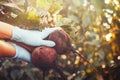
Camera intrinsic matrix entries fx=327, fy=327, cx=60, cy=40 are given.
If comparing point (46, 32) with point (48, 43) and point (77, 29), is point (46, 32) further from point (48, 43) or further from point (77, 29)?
point (77, 29)

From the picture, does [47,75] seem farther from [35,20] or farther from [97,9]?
[97,9]

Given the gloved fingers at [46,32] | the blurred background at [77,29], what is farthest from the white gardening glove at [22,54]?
the gloved fingers at [46,32]

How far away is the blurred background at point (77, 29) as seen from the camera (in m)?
2.04

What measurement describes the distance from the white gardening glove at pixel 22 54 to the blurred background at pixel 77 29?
0.03 meters

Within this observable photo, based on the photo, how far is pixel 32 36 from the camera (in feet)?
6.78

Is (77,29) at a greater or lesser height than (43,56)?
greater

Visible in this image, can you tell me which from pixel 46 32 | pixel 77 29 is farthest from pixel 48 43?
pixel 77 29

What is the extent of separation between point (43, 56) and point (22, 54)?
0.13 metres

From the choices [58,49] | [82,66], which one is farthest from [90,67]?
[58,49]

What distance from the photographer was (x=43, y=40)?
6.76 feet

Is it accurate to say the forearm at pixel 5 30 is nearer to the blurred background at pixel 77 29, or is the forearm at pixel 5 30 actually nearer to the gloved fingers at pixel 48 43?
the blurred background at pixel 77 29

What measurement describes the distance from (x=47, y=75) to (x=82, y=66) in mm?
230

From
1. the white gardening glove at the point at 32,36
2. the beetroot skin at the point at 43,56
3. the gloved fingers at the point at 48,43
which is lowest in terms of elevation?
the beetroot skin at the point at 43,56

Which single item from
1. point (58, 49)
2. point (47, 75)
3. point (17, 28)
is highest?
point (17, 28)
